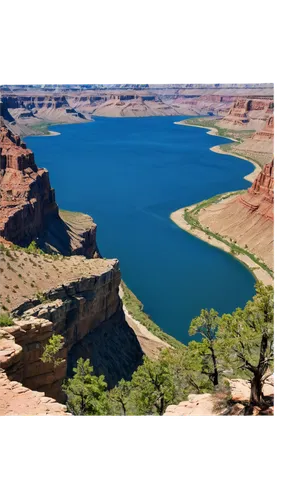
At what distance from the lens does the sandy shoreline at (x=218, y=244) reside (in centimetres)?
5496

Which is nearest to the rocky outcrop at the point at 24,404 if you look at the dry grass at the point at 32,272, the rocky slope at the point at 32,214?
the dry grass at the point at 32,272

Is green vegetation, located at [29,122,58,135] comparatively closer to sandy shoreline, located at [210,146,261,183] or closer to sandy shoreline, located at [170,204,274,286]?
sandy shoreline, located at [210,146,261,183]

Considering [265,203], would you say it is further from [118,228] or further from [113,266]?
[113,266]

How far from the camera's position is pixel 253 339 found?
12.3 meters

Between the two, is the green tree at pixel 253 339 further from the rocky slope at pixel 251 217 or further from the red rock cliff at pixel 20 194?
the rocky slope at pixel 251 217

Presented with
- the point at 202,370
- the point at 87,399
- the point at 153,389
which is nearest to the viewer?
the point at 87,399

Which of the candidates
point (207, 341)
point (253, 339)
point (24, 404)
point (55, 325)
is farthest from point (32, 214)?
point (24, 404)

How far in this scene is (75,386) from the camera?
1512 centimetres

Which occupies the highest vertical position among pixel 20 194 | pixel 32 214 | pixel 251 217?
pixel 20 194

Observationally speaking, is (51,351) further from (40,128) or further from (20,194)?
(40,128)

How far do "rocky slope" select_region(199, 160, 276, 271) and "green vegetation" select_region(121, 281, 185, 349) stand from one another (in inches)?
978

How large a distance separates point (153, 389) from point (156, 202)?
75.5 m

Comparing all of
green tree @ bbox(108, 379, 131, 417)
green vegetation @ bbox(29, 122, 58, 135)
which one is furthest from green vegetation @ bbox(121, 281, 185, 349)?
green vegetation @ bbox(29, 122, 58, 135)

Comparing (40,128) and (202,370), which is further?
(40,128)
